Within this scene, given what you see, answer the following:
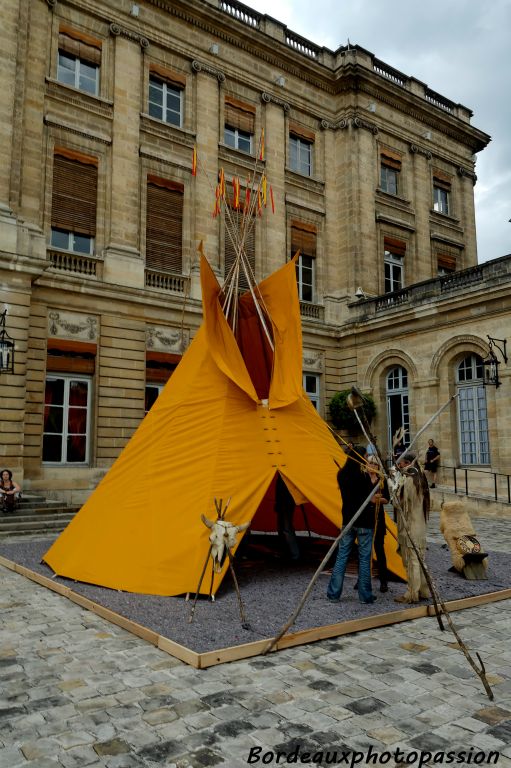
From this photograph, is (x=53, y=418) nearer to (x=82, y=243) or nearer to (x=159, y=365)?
(x=159, y=365)

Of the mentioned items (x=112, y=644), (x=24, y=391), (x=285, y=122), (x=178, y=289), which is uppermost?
(x=285, y=122)

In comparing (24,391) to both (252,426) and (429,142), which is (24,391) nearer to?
(252,426)

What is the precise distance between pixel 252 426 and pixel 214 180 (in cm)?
1286

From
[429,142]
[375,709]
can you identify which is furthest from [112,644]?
[429,142]

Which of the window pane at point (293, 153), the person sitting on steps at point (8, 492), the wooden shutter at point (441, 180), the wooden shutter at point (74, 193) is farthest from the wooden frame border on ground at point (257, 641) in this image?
the wooden shutter at point (441, 180)

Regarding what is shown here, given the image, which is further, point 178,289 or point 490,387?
point 178,289

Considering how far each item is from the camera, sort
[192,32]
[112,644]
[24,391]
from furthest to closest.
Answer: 1. [192,32]
2. [24,391]
3. [112,644]

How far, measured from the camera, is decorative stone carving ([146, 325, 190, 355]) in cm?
1666

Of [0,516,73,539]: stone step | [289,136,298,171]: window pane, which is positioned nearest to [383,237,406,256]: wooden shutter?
[289,136,298,171]: window pane

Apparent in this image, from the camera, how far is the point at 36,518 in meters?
12.4

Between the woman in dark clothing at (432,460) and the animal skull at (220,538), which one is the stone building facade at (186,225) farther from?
the animal skull at (220,538)

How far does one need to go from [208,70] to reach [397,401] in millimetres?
12264

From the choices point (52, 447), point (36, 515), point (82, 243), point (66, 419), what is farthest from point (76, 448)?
point (82, 243)

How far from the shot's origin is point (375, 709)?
372 cm
